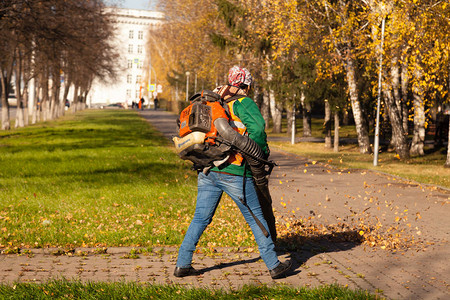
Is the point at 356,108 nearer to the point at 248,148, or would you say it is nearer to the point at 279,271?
the point at 279,271

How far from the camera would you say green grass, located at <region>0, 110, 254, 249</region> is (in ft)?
26.0

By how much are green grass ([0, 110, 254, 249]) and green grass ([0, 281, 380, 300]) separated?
202 centimetres

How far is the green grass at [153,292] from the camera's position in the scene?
529 centimetres

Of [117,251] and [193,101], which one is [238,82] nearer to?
[193,101]

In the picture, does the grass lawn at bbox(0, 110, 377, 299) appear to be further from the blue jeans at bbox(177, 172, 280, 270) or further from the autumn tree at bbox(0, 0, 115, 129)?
the autumn tree at bbox(0, 0, 115, 129)

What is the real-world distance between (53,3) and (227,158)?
20818 mm

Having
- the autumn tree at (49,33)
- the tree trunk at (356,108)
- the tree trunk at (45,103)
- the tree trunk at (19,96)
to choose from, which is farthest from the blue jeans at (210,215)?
the tree trunk at (45,103)

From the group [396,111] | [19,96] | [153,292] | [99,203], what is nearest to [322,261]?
[153,292]

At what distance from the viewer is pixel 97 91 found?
12912 cm

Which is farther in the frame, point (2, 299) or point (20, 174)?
point (20, 174)

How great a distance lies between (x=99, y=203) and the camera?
35.0 feet

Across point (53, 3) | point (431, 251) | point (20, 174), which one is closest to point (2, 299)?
point (431, 251)

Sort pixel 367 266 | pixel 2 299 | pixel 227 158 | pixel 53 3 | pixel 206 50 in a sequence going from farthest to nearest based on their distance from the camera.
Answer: pixel 206 50 < pixel 53 3 < pixel 367 266 < pixel 227 158 < pixel 2 299

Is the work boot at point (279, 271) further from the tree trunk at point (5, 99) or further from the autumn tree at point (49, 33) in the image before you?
the tree trunk at point (5, 99)
